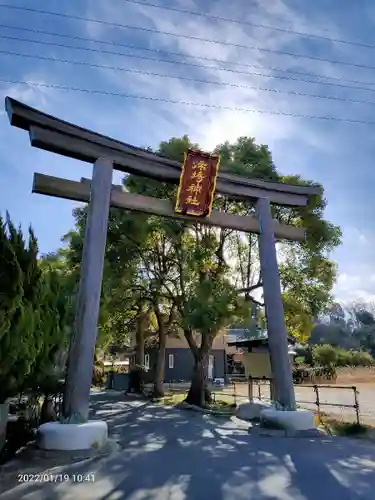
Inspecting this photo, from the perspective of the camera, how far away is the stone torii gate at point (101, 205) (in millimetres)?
6859

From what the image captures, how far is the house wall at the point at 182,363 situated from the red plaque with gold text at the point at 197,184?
2301cm

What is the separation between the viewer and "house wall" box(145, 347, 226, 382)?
101ft

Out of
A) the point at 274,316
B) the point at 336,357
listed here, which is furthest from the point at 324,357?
the point at 274,316

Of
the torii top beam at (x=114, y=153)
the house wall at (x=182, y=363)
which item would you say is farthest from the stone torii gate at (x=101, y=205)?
the house wall at (x=182, y=363)

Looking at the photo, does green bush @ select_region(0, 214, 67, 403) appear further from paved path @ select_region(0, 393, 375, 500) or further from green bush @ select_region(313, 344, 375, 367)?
green bush @ select_region(313, 344, 375, 367)

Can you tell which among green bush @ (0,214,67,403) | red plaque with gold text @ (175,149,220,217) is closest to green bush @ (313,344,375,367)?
red plaque with gold text @ (175,149,220,217)

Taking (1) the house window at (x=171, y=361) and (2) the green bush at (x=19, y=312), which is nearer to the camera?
(2) the green bush at (x=19, y=312)

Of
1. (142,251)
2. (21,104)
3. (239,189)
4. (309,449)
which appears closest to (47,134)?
(21,104)

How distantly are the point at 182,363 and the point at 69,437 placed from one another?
26.0m

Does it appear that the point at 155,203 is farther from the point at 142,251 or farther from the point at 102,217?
the point at 142,251

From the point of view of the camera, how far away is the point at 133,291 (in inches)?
652
